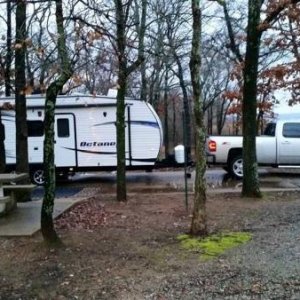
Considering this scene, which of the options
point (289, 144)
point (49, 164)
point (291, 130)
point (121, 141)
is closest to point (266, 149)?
point (289, 144)

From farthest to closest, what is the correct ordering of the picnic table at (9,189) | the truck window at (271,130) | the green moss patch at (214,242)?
the truck window at (271,130) < the picnic table at (9,189) < the green moss patch at (214,242)

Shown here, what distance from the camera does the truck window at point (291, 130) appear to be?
61.3 feet

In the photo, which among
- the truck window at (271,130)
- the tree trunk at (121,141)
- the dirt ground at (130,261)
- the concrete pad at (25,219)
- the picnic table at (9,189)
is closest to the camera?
the dirt ground at (130,261)

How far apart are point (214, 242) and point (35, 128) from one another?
12.2m

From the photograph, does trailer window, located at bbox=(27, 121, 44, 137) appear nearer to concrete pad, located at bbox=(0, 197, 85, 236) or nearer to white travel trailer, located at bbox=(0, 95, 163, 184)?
white travel trailer, located at bbox=(0, 95, 163, 184)

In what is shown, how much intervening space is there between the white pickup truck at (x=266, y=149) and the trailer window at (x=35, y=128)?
18.2 ft

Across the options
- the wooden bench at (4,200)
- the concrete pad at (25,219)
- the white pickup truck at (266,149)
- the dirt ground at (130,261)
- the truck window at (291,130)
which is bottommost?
the dirt ground at (130,261)

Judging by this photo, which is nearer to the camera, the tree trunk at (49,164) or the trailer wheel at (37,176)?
the tree trunk at (49,164)

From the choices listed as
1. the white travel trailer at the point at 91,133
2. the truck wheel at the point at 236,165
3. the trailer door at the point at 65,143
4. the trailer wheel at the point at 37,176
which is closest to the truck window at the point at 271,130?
the truck wheel at the point at 236,165

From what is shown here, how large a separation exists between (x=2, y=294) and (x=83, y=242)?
2175mm

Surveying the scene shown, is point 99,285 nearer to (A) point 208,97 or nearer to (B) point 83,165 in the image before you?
(B) point 83,165

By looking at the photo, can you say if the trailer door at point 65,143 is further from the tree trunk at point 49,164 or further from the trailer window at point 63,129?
the tree trunk at point 49,164

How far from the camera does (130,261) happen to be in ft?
22.5

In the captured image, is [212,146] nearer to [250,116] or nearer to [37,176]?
[37,176]
